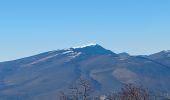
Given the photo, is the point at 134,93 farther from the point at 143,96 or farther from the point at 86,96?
the point at 86,96

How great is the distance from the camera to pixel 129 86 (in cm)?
5756

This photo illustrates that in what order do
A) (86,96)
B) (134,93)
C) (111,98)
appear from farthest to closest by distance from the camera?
1. (111,98)
2. (86,96)
3. (134,93)

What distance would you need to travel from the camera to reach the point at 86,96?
6059 centimetres

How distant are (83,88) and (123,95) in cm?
805

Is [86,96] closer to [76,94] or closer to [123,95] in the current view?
[76,94]

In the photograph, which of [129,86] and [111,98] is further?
[111,98]

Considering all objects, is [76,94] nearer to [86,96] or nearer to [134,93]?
[86,96]

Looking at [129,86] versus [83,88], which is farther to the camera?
[83,88]

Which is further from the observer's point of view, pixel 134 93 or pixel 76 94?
pixel 76 94

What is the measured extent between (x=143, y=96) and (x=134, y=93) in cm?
353

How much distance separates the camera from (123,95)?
56469mm

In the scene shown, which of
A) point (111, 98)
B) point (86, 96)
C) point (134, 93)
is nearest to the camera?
point (134, 93)

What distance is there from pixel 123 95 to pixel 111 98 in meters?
12.9

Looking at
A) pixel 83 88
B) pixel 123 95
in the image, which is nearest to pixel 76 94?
pixel 83 88
